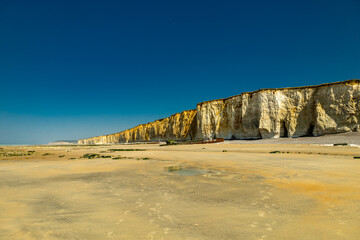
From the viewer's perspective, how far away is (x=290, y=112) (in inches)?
Result: 1575

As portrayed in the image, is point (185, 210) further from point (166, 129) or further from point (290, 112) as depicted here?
point (166, 129)

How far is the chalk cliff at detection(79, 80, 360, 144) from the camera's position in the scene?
34062mm

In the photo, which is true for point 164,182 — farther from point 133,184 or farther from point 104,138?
point 104,138

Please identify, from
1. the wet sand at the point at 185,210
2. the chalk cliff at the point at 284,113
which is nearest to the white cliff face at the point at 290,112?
the chalk cliff at the point at 284,113

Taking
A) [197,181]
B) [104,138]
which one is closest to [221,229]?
[197,181]

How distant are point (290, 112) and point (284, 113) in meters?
1.09

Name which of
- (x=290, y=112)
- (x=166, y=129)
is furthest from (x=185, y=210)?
(x=166, y=129)

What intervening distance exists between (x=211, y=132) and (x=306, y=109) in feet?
81.7

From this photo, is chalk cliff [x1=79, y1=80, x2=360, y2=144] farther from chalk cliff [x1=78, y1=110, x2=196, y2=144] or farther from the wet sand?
the wet sand

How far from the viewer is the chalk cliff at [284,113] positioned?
112ft

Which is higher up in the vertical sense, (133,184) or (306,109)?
(306,109)

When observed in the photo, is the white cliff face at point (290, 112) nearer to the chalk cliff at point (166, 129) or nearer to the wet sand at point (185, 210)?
the chalk cliff at point (166, 129)

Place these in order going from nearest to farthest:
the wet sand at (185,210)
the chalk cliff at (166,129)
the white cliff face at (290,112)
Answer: the wet sand at (185,210)
the white cliff face at (290,112)
the chalk cliff at (166,129)

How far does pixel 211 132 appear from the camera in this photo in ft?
187
